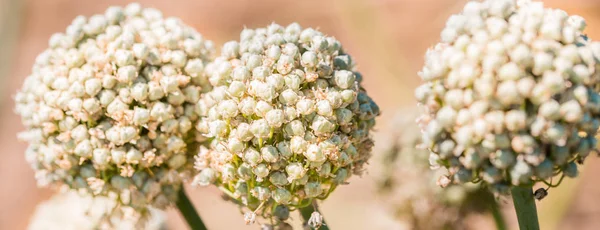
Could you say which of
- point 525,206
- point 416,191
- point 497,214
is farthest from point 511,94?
point 416,191

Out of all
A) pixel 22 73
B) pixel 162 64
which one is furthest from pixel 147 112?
A: pixel 22 73

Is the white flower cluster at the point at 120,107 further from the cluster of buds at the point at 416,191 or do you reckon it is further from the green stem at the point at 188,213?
the cluster of buds at the point at 416,191

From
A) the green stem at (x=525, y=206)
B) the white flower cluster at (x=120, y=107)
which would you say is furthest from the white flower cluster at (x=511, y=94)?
the white flower cluster at (x=120, y=107)

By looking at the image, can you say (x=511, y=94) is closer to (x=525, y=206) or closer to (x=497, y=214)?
(x=525, y=206)

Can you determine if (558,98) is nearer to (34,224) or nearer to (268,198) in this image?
(268,198)

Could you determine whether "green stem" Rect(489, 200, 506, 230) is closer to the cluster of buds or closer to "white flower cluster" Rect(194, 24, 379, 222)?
the cluster of buds

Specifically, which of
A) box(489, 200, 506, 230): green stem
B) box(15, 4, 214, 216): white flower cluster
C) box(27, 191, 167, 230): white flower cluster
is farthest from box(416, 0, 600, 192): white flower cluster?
box(27, 191, 167, 230): white flower cluster
